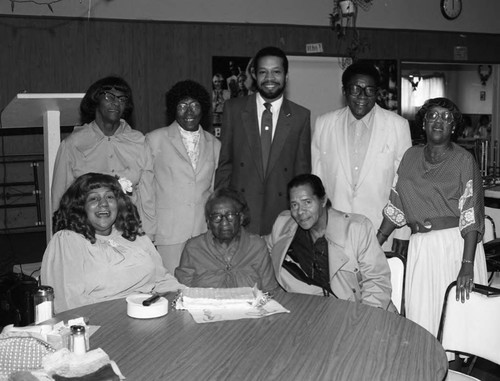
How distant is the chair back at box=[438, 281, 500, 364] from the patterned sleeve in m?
0.56

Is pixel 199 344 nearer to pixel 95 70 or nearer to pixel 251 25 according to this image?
pixel 95 70

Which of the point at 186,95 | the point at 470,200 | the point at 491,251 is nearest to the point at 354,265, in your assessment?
the point at 470,200

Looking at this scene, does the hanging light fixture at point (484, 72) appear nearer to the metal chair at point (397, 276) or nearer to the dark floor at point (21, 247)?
the dark floor at point (21, 247)

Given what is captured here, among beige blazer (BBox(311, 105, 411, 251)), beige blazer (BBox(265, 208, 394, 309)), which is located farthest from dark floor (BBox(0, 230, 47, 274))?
beige blazer (BBox(265, 208, 394, 309))

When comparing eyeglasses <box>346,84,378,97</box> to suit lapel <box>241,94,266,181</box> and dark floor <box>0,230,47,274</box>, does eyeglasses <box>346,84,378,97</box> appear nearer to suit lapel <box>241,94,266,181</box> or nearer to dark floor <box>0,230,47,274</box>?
suit lapel <box>241,94,266,181</box>

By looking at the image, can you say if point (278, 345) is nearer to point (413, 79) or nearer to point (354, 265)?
point (354, 265)

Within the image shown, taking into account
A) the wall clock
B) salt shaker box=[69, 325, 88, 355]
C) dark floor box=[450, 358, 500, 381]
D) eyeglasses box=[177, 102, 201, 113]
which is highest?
the wall clock

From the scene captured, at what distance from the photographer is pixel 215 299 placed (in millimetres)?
2748

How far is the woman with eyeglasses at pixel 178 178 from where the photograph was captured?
13.8 ft

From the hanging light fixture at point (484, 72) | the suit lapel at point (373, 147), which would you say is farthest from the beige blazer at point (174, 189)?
the hanging light fixture at point (484, 72)

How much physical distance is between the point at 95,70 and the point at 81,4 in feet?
2.54

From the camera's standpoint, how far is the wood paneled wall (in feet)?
25.3

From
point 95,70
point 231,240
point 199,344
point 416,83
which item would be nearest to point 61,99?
point 231,240

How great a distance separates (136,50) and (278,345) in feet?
21.1
